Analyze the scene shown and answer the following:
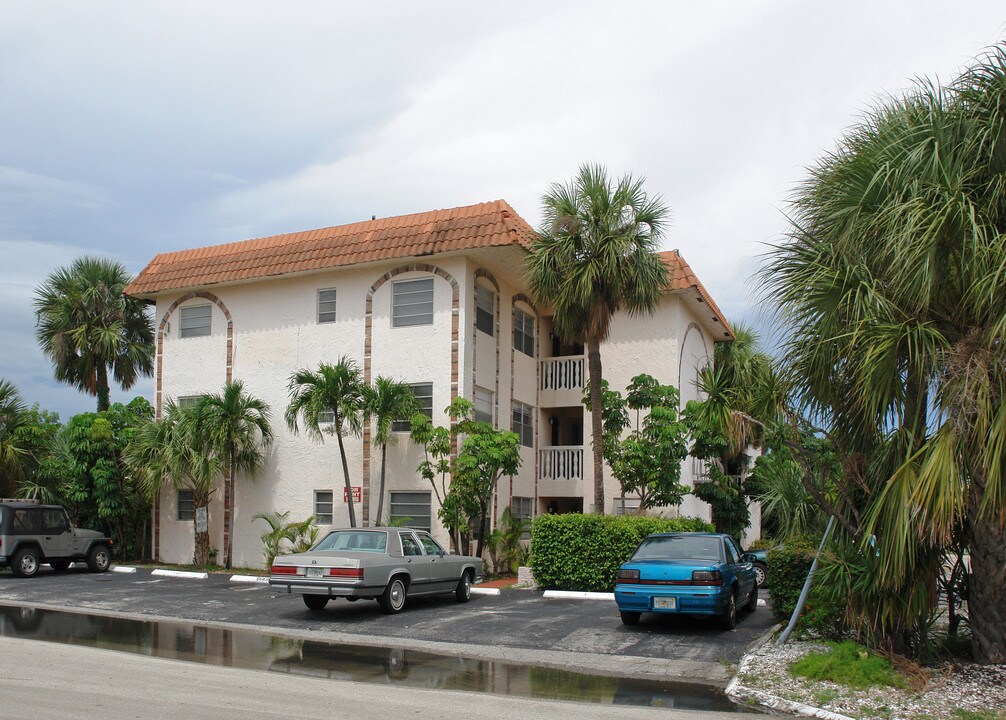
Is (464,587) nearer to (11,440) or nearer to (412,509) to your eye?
(412,509)

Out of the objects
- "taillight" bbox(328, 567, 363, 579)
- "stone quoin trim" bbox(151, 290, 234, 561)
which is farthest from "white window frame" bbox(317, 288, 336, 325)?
"taillight" bbox(328, 567, 363, 579)

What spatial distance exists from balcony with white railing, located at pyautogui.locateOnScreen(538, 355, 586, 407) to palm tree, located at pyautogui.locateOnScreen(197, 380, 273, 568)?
25.6 feet

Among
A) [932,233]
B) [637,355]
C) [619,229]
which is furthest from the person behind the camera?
[637,355]

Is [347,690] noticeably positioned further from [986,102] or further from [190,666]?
[986,102]

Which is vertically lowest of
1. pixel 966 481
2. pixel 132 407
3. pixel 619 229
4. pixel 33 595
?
pixel 33 595

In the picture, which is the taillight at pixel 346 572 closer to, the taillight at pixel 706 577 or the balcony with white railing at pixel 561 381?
the taillight at pixel 706 577

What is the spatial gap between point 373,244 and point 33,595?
10.8 metres

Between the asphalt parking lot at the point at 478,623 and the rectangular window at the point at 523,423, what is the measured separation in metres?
6.51

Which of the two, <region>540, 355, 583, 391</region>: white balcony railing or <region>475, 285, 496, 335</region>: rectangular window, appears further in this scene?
<region>540, 355, 583, 391</region>: white balcony railing

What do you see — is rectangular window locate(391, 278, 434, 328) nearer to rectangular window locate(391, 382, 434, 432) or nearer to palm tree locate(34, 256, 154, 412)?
rectangular window locate(391, 382, 434, 432)

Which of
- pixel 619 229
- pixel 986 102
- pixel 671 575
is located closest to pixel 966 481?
pixel 986 102

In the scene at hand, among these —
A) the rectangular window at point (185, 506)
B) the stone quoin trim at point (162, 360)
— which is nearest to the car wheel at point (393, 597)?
the stone quoin trim at point (162, 360)

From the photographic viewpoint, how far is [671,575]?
13.4 metres

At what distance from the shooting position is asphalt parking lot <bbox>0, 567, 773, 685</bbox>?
12008 mm
